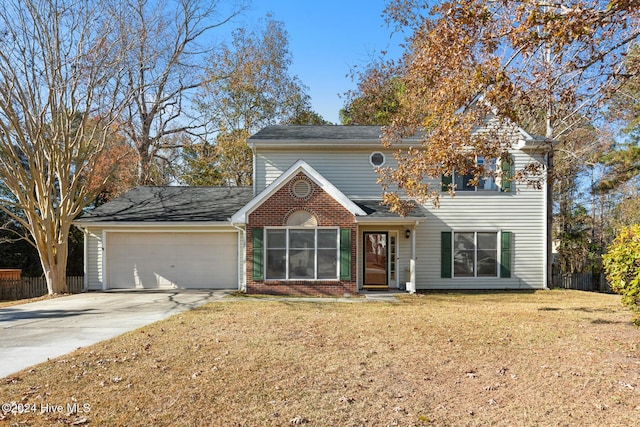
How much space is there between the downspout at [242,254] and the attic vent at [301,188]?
78.3 inches

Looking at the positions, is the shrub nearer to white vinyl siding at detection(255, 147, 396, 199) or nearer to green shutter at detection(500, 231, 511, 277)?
green shutter at detection(500, 231, 511, 277)

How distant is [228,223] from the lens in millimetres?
13812

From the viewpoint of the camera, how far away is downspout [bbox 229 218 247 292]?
1297cm

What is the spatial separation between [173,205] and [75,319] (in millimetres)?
6851

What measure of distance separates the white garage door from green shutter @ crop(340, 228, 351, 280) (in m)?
3.94

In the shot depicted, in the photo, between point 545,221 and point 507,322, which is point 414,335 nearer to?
point 507,322

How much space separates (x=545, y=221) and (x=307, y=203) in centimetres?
866

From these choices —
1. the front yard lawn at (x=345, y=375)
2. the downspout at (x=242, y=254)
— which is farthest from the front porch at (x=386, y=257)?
the front yard lawn at (x=345, y=375)

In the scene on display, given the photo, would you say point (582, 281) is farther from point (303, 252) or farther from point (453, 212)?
point (303, 252)

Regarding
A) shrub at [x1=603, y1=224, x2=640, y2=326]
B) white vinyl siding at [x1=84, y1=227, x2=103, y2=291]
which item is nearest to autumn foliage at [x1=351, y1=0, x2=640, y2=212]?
shrub at [x1=603, y1=224, x2=640, y2=326]

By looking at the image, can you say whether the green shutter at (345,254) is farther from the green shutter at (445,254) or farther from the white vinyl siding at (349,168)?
the green shutter at (445,254)

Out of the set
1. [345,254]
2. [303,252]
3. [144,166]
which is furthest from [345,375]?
[144,166]

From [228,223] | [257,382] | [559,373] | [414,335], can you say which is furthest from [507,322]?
[228,223]

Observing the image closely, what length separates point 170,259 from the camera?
14.4 meters
